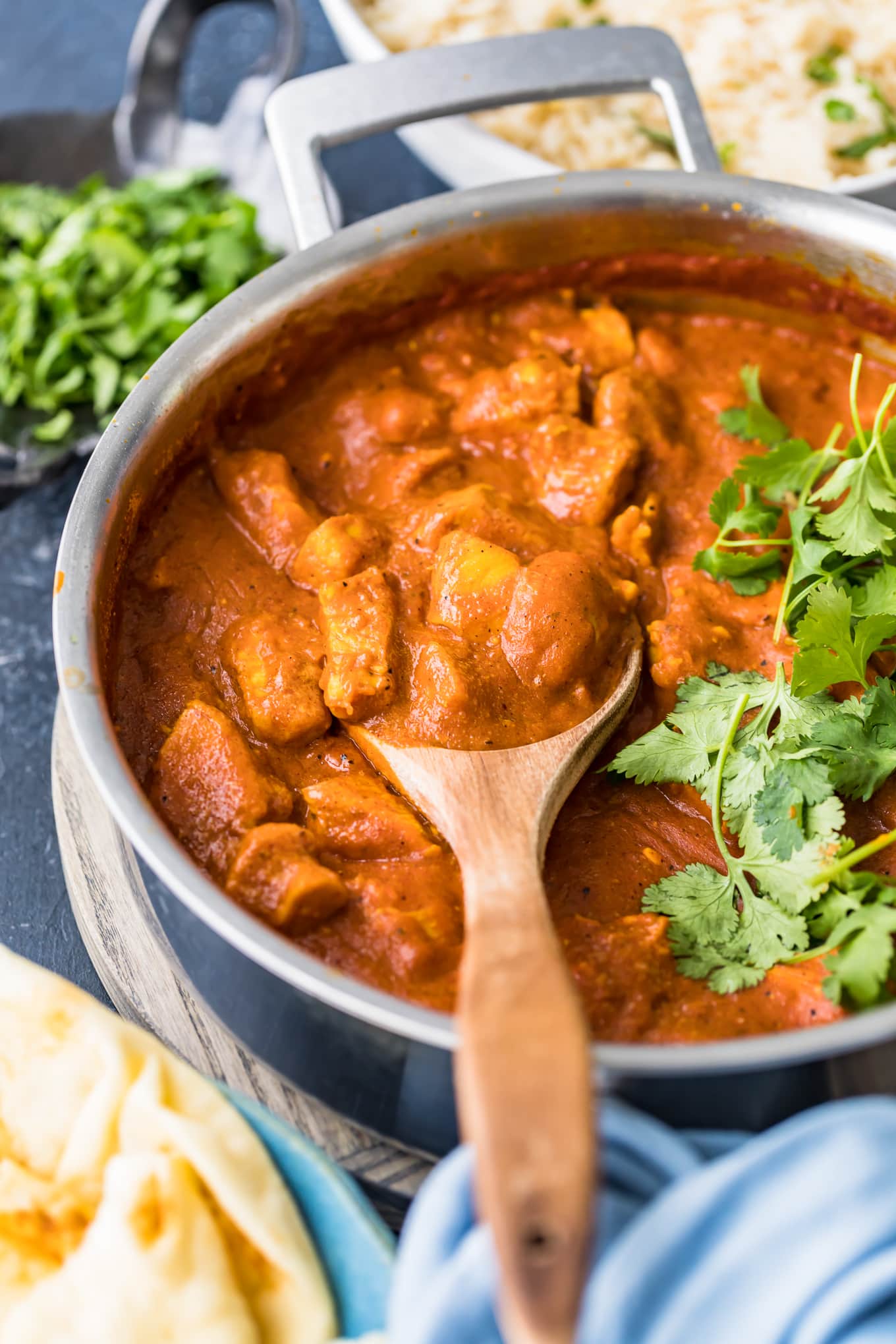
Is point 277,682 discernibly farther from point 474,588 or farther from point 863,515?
point 863,515

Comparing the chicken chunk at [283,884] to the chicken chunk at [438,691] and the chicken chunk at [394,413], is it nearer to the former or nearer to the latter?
the chicken chunk at [438,691]

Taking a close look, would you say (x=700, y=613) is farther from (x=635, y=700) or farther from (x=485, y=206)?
(x=485, y=206)

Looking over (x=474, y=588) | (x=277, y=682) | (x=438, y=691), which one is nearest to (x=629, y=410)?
(x=474, y=588)

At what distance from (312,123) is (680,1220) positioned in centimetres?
199

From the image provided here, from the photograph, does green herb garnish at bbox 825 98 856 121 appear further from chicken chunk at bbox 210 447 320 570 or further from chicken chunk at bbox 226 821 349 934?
chicken chunk at bbox 226 821 349 934

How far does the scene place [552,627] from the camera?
2.22 metres

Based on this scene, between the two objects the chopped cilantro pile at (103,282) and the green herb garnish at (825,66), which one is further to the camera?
the green herb garnish at (825,66)

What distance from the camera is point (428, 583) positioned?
2.39 m

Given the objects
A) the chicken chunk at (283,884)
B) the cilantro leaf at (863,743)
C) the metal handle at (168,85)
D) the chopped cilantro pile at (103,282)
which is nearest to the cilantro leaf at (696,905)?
the cilantro leaf at (863,743)

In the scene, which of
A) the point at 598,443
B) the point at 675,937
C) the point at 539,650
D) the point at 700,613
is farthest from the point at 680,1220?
the point at 598,443

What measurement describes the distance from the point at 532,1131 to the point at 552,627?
3.40ft

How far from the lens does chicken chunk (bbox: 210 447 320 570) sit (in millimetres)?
2457

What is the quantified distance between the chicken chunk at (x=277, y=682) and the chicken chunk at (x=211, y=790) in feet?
0.30

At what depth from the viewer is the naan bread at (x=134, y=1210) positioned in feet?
5.59
